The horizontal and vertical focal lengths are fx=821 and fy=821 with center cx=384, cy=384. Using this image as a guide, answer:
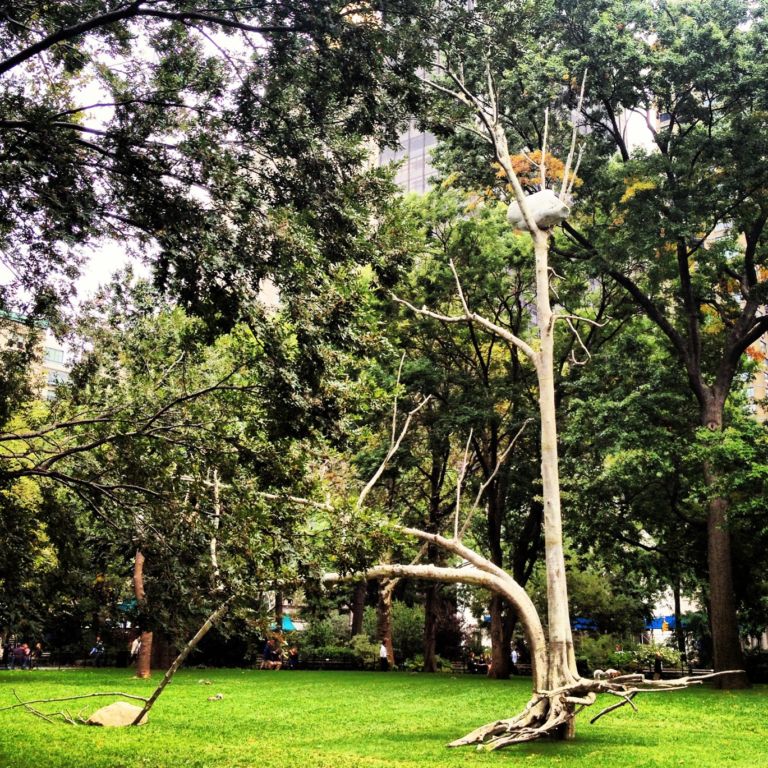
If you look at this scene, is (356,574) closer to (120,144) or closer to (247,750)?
(247,750)

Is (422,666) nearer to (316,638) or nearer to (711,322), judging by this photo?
(316,638)

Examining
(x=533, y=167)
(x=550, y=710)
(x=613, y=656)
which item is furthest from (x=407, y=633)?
(x=550, y=710)

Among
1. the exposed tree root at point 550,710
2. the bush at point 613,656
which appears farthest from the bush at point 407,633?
the exposed tree root at point 550,710

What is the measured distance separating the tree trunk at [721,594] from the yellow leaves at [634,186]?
5.74 m

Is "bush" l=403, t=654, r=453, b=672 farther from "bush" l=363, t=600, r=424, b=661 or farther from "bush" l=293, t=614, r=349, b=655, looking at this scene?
"bush" l=293, t=614, r=349, b=655

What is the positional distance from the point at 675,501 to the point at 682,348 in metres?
4.61

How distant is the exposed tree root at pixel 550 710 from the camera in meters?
10.5

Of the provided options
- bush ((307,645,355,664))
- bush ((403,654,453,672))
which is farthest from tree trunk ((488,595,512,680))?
bush ((307,645,355,664))

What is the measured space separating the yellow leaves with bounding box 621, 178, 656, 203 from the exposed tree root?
41.2 ft

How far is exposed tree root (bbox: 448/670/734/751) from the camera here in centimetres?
1045

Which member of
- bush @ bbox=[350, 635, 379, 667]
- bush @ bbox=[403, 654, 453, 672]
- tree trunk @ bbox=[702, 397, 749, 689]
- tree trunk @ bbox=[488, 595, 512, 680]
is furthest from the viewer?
bush @ bbox=[350, 635, 379, 667]

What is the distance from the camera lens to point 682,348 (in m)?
21.7

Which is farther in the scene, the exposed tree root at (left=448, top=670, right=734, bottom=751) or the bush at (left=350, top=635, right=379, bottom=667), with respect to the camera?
the bush at (left=350, top=635, right=379, bottom=667)

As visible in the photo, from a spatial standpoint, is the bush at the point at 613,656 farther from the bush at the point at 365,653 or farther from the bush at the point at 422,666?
the bush at the point at 365,653
